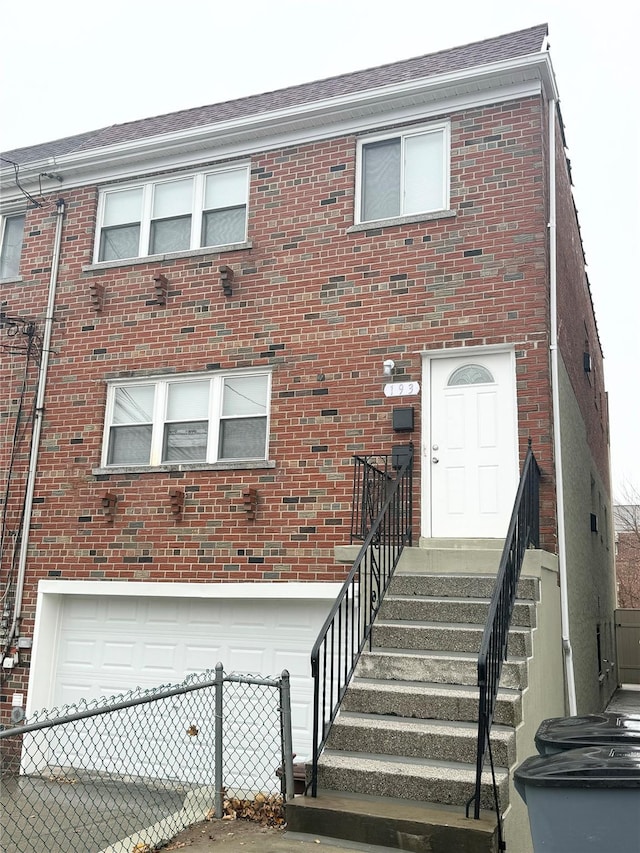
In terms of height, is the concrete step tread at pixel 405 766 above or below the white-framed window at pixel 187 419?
below

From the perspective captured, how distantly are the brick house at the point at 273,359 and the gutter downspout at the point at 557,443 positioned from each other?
5 cm

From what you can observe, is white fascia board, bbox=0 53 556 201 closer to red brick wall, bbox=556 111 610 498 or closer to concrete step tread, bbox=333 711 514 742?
red brick wall, bbox=556 111 610 498

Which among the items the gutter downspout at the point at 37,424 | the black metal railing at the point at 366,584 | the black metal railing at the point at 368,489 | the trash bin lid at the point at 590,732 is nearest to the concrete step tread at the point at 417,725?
the black metal railing at the point at 366,584

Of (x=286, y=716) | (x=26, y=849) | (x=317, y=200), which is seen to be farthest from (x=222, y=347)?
(x=26, y=849)

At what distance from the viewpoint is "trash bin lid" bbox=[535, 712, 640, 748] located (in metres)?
4.14

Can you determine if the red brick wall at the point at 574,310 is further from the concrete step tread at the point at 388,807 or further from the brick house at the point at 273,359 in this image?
the concrete step tread at the point at 388,807

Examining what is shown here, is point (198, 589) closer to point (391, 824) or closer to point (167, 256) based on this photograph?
point (167, 256)

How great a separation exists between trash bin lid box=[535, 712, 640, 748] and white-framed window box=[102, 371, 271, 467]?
4.86m

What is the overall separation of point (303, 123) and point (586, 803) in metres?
8.00

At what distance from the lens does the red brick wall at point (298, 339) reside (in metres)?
8.14

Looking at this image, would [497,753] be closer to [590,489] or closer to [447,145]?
[447,145]

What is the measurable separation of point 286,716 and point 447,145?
21.0ft

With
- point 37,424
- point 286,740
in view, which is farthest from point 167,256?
point 286,740

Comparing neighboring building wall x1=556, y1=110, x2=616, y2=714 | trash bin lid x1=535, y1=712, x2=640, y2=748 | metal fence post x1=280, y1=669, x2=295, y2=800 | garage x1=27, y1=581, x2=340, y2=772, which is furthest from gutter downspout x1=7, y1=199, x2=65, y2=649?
trash bin lid x1=535, y1=712, x2=640, y2=748
